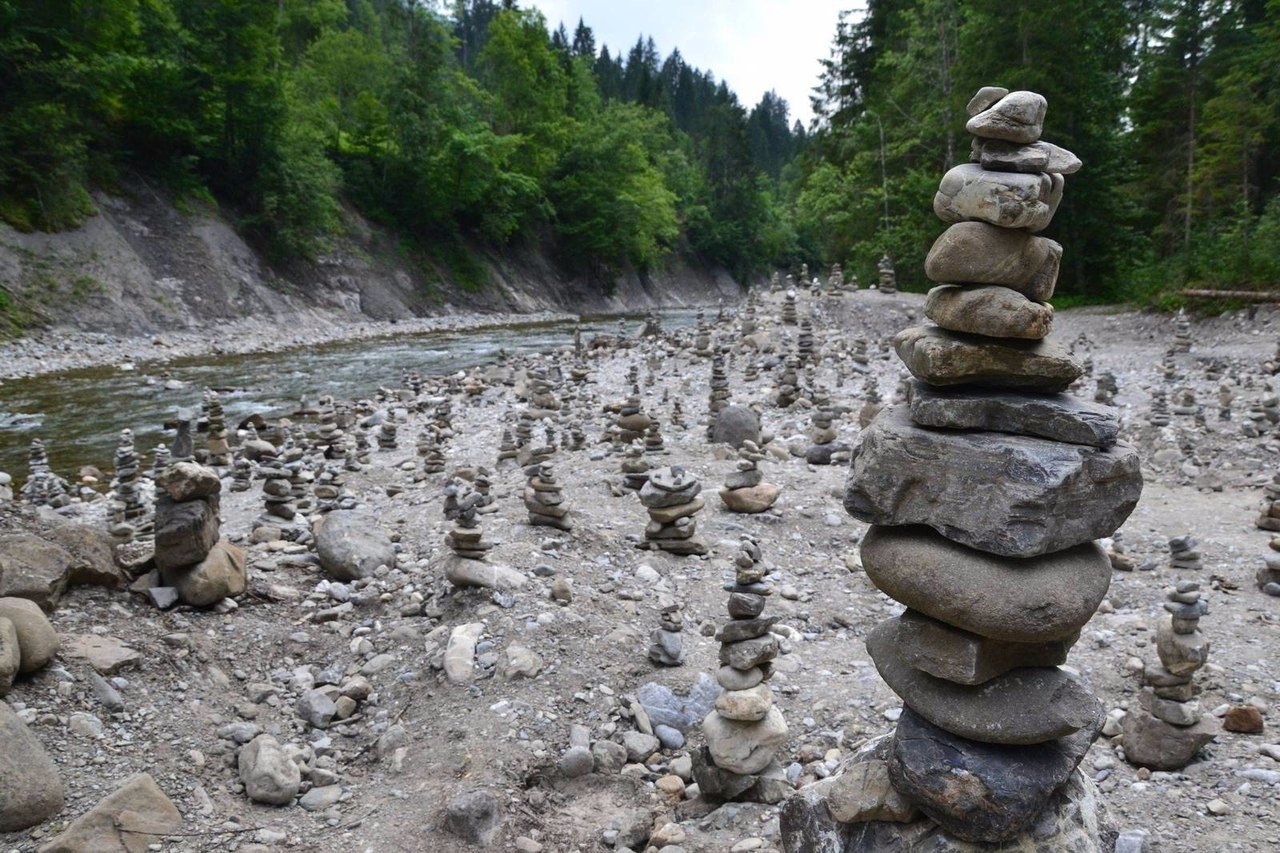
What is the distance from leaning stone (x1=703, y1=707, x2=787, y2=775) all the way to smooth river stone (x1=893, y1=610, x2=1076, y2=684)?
1450mm

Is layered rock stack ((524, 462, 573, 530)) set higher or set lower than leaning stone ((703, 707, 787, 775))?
higher

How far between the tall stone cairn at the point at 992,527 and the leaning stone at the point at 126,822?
3.65 metres

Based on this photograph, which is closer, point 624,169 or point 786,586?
point 786,586

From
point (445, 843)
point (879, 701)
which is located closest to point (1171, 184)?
point (879, 701)

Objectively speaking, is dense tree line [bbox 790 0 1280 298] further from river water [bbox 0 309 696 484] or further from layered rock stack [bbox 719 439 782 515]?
layered rock stack [bbox 719 439 782 515]

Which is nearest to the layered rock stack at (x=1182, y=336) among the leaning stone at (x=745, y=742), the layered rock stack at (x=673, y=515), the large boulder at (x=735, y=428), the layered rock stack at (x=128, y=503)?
the large boulder at (x=735, y=428)

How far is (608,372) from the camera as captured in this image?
22.8 meters

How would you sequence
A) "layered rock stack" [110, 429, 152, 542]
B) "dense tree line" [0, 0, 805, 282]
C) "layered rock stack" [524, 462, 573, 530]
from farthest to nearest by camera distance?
"dense tree line" [0, 0, 805, 282] → "layered rock stack" [110, 429, 152, 542] → "layered rock stack" [524, 462, 573, 530]

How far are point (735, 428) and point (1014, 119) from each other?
9.98 meters

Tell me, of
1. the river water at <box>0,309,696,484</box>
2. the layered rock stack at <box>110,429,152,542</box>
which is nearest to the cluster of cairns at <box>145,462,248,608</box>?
the layered rock stack at <box>110,429,152,542</box>

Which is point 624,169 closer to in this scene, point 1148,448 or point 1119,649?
point 1148,448

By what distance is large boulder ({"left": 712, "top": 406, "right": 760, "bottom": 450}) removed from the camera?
13.4 metres

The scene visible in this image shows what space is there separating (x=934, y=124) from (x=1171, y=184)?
9.13 meters

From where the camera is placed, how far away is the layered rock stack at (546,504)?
8727 millimetres
